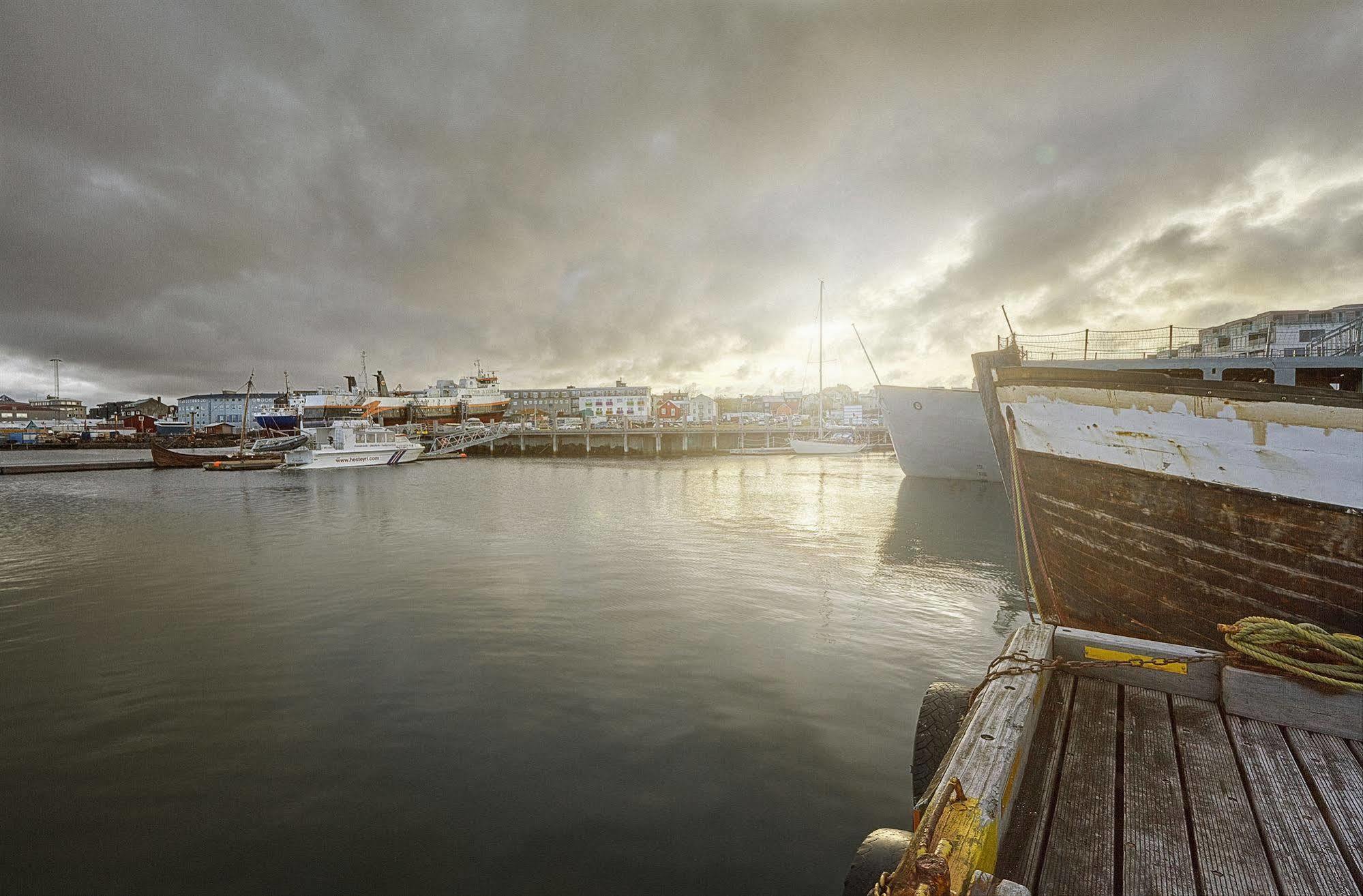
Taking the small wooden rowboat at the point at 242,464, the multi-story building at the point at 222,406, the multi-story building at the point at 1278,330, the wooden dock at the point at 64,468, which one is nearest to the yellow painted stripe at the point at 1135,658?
the multi-story building at the point at 1278,330

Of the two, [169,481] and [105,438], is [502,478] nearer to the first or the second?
[169,481]

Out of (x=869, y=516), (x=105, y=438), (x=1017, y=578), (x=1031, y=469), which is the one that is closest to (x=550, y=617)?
(x=1031, y=469)

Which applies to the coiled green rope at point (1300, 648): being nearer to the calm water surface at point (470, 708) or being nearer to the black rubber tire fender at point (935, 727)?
the black rubber tire fender at point (935, 727)

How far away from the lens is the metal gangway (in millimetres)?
54281

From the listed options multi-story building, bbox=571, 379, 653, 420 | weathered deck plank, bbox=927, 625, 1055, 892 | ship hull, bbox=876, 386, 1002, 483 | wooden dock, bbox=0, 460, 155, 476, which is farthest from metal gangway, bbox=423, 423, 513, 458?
multi-story building, bbox=571, 379, 653, 420

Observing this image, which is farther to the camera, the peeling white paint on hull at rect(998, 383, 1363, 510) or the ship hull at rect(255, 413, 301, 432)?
the ship hull at rect(255, 413, 301, 432)

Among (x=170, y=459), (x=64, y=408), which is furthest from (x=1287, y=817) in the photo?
(x=64, y=408)

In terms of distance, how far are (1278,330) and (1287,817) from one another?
48123 mm

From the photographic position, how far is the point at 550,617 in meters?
9.36

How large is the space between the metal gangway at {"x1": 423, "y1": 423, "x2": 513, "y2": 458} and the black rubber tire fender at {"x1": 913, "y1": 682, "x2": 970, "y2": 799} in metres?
53.8

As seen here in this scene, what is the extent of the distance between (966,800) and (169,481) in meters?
45.8

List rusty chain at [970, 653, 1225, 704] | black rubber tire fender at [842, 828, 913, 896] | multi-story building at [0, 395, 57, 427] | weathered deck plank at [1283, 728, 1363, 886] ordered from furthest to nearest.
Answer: multi-story building at [0, 395, 57, 427] < rusty chain at [970, 653, 1225, 704] < black rubber tire fender at [842, 828, 913, 896] < weathered deck plank at [1283, 728, 1363, 886]

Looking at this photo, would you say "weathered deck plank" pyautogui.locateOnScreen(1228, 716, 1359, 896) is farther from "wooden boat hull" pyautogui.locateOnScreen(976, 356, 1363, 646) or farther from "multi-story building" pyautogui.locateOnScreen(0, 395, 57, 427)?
"multi-story building" pyautogui.locateOnScreen(0, 395, 57, 427)

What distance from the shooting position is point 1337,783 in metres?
2.76
